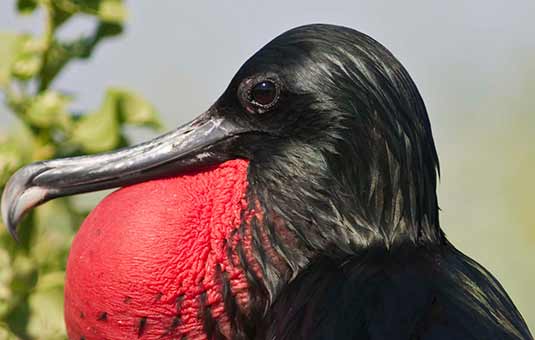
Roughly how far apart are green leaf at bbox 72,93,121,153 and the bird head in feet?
2.28

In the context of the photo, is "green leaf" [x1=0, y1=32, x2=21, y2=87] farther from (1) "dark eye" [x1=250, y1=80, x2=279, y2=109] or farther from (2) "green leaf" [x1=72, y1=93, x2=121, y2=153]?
(1) "dark eye" [x1=250, y1=80, x2=279, y2=109]

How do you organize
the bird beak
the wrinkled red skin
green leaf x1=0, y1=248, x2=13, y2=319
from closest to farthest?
the wrinkled red skin → the bird beak → green leaf x1=0, y1=248, x2=13, y2=319

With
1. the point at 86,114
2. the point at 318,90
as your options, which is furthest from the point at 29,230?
the point at 318,90

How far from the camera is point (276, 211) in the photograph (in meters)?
2.36

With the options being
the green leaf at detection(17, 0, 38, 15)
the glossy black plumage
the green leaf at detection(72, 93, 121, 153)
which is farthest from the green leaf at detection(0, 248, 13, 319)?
the glossy black plumage

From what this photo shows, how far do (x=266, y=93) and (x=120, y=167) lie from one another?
0.28 metres

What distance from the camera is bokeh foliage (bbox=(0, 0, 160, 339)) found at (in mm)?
3062

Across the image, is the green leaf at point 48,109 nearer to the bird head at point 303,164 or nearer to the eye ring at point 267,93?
the bird head at point 303,164

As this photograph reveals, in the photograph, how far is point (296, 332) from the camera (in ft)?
7.36

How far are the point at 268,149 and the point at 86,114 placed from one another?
Answer: 0.92m

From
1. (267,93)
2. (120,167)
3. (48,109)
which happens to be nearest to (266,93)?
(267,93)

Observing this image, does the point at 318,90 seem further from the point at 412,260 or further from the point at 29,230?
the point at 29,230

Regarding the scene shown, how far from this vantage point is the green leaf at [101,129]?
3.12 meters

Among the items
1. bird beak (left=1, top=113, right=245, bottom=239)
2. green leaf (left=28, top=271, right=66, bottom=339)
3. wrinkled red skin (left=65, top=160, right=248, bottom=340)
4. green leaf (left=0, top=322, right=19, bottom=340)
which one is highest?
bird beak (left=1, top=113, right=245, bottom=239)
